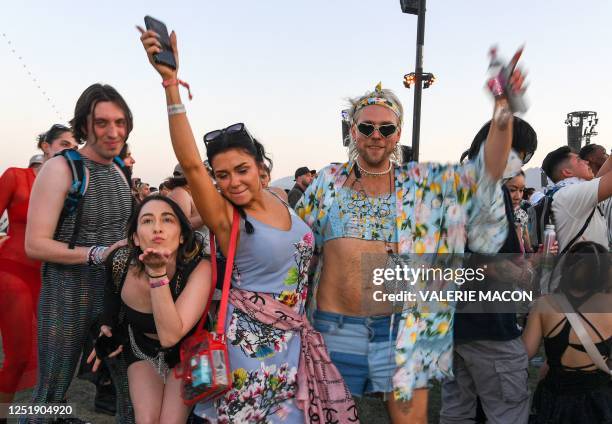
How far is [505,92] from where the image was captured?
225 centimetres

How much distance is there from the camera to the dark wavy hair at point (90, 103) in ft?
9.21

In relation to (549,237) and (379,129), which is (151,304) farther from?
(549,237)

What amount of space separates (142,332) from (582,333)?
9.21 ft

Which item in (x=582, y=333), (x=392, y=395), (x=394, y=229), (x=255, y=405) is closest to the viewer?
(x=255, y=405)

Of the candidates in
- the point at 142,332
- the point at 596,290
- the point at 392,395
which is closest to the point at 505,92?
the point at 392,395

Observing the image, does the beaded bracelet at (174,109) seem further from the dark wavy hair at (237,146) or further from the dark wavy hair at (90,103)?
the dark wavy hair at (90,103)

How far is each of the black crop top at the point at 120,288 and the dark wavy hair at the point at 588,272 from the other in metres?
2.58

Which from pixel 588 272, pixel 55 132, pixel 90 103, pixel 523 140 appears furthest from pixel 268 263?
pixel 55 132

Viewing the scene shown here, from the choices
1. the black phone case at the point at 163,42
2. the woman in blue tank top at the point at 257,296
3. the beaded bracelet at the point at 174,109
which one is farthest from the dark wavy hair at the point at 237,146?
the black phone case at the point at 163,42

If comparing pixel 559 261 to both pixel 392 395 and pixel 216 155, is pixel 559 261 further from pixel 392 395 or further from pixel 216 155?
pixel 216 155

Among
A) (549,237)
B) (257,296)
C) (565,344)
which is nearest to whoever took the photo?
(257,296)

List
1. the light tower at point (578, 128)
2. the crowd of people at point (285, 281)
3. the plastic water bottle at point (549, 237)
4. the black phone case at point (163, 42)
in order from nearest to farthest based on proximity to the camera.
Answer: the black phone case at point (163, 42) → the crowd of people at point (285, 281) → the plastic water bottle at point (549, 237) → the light tower at point (578, 128)

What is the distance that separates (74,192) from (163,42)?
3.65 feet

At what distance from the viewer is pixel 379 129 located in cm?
274
